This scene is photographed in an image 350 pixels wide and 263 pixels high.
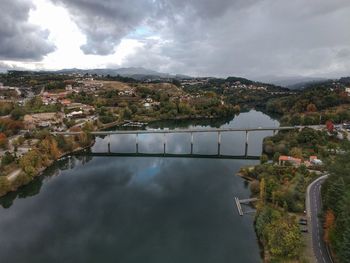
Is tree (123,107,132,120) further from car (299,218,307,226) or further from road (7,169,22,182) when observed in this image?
car (299,218,307,226)

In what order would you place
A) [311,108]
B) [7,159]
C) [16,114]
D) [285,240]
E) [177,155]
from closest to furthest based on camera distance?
1. [285,240]
2. [7,159]
3. [177,155]
4. [16,114]
5. [311,108]

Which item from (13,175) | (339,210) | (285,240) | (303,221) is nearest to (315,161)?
(303,221)

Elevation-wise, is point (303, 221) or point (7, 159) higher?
point (7, 159)

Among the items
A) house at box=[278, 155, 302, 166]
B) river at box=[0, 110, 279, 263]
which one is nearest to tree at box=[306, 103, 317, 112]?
river at box=[0, 110, 279, 263]

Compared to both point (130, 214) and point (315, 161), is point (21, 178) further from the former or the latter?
point (315, 161)

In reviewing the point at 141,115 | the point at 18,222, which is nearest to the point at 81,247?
the point at 18,222

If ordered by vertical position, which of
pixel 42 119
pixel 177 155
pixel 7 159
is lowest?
pixel 177 155

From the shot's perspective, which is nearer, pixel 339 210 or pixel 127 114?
pixel 339 210
